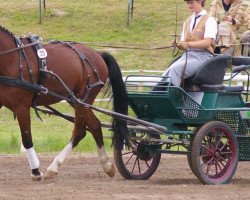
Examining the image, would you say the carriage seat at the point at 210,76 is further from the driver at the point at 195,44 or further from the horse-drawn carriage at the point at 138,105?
the driver at the point at 195,44

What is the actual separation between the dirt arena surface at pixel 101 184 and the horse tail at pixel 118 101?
19.6 inches

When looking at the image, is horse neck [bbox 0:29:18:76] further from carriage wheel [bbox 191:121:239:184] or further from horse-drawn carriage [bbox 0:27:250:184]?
carriage wheel [bbox 191:121:239:184]

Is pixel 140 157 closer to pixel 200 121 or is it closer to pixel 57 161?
pixel 200 121

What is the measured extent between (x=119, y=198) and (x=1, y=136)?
7.18 meters

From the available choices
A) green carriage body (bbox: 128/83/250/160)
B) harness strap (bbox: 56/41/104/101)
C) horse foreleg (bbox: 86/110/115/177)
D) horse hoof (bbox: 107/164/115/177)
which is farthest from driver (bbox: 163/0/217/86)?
horse hoof (bbox: 107/164/115/177)

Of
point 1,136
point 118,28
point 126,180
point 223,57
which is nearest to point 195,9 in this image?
point 223,57

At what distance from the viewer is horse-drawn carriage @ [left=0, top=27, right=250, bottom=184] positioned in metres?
10.4

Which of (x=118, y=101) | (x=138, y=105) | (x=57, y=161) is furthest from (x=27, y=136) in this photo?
(x=138, y=105)

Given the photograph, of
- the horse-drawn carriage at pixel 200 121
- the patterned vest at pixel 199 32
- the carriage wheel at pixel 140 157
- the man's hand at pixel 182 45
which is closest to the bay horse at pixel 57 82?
the carriage wheel at pixel 140 157

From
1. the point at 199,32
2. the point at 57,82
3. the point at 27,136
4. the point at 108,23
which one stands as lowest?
the point at 108,23

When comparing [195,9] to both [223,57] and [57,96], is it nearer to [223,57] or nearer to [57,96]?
[223,57]

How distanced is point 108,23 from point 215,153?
601 inches

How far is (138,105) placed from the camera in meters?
11.1

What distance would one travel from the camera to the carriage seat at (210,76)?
1072 centimetres
